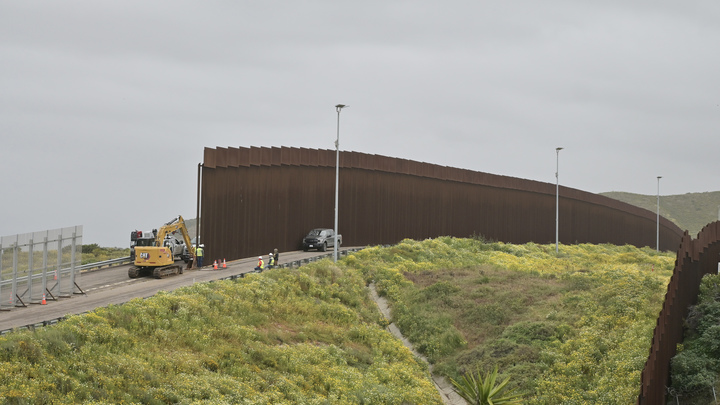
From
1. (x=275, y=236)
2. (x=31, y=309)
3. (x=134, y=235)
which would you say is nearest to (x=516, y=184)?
(x=275, y=236)

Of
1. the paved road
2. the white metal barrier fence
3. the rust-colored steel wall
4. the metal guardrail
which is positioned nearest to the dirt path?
the rust-colored steel wall

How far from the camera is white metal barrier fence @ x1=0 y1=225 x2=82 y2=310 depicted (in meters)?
26.1

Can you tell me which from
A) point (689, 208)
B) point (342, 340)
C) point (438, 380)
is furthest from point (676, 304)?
point (689, 208)

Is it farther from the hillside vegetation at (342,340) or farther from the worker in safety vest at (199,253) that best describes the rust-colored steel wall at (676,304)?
the worker in safety vest at (199,253)

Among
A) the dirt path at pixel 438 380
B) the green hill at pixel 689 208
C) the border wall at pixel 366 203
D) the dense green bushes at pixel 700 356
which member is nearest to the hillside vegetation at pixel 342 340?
the dirt path at pixel 438 380

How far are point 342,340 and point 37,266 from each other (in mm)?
11948

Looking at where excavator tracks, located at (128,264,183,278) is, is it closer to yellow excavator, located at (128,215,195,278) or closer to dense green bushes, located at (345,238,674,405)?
yellow excavator, located at (128,215,195,278)

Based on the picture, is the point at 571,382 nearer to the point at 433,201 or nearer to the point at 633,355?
the point at 633,355

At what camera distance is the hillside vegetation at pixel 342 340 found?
17.8 m

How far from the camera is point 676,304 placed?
21859 millimetres

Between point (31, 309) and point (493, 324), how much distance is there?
1876cm

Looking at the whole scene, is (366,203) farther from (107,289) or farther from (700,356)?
(700,356)

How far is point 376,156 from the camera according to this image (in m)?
57.2

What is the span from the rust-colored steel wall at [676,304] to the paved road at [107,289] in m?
17.6
